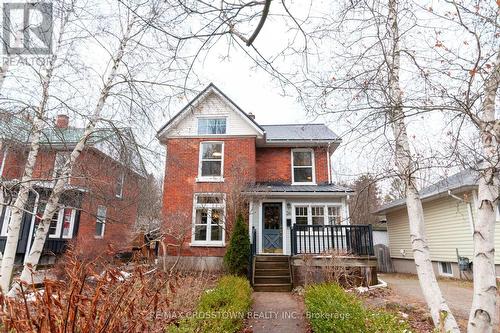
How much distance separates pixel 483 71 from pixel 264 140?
11.6 metres

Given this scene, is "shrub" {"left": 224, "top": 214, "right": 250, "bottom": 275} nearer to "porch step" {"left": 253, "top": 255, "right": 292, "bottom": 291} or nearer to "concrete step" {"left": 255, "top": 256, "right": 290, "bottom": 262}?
"porch step" {"left": 253, "top": 255, "right": 292, "bottom": 291}

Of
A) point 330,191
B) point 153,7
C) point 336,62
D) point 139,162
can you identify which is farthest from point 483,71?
point 330,191

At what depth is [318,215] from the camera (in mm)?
13820

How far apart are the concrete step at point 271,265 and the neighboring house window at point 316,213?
9.07 ft

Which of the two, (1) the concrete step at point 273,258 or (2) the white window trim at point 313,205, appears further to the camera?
(2) the white window trim at point 313,205

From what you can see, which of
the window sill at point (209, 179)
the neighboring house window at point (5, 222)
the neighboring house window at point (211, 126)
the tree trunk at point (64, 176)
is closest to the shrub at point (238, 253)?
the window sill at point (209, 179)

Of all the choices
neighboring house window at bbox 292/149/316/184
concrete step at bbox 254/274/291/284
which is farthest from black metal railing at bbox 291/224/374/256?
neighboring house window at bbox 292/149/316/184

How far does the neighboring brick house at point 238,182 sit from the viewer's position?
12.9 metres

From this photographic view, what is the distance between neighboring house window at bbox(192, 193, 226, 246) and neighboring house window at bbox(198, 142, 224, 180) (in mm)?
1255

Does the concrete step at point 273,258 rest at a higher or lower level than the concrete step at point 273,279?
higher

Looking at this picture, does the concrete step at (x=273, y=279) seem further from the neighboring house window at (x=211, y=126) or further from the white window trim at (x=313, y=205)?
the neighboring house window at (x=211, y=126)

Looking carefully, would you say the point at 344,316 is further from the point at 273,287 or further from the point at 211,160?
the point at 211,160

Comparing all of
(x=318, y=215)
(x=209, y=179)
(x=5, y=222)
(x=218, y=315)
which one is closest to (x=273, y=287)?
(x=318, y=215)

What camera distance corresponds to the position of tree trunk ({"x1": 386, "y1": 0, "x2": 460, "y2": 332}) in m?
3.96
